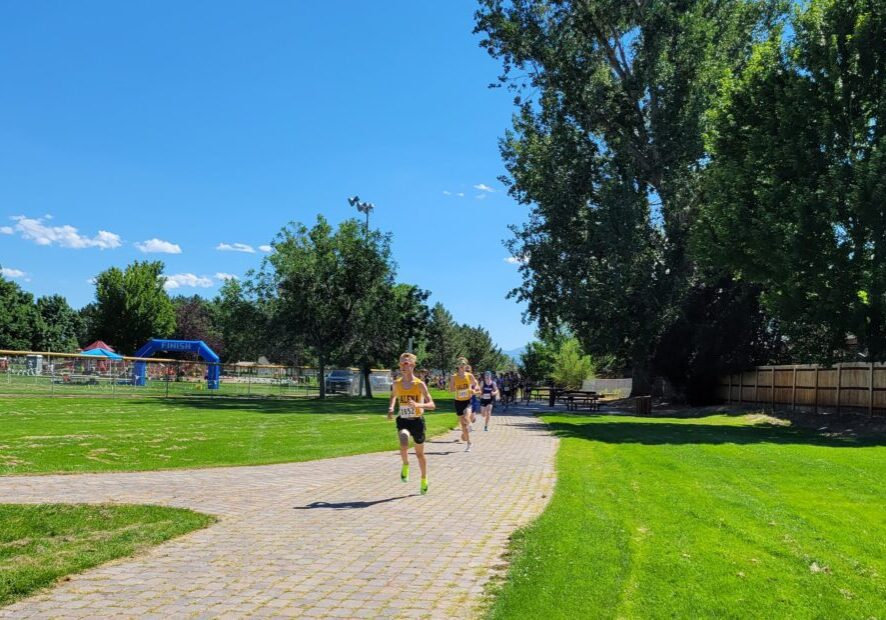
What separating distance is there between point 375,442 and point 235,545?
9.45 meters

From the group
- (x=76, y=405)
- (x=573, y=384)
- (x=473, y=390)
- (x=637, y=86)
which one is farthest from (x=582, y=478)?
(x=573, y=384)

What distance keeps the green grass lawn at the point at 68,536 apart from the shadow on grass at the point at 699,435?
38.0 ft

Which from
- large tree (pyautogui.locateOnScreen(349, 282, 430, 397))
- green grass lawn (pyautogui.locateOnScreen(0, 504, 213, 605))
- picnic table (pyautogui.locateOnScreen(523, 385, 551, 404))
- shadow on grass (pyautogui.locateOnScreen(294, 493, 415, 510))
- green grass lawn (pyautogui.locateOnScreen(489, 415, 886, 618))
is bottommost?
picnic table (pyautogui.locateOnScreen(523, 385, 551, 404))

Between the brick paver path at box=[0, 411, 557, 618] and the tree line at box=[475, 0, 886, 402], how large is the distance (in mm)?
13944

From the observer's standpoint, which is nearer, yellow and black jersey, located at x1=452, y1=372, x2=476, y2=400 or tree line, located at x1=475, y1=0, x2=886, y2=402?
yellow and black jersey, located at x1=452, y1=372, x2=476, y2=400

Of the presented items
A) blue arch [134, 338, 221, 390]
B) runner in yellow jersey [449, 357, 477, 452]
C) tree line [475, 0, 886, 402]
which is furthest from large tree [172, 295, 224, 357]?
runner in yellow jersey [449, 357, 477, 452]

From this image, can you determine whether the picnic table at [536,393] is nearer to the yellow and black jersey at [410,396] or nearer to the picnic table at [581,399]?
the picnic table at [581,399]

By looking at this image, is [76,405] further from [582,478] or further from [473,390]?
[582,478]

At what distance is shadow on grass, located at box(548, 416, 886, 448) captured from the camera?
17375mm

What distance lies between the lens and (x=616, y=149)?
36.0 m

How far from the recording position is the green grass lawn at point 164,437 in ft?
40.2

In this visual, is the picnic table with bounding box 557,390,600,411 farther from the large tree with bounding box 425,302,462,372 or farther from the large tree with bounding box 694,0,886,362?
the large tree with bounding box 425,302,462,372

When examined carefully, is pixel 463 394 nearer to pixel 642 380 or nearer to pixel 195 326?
pixel 642 380

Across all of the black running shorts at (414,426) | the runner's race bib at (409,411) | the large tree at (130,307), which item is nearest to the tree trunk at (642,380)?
the black running shorts at (414,426)
